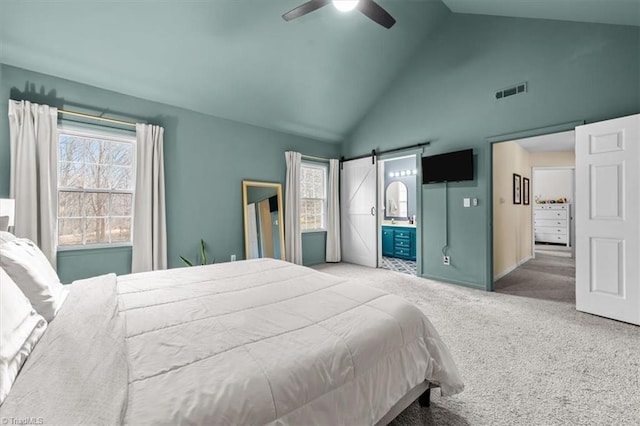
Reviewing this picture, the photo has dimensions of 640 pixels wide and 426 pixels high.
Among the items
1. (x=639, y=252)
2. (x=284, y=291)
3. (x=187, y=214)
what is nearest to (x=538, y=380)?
(x=284, y=291)

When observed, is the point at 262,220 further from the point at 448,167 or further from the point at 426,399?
the point at 426,399

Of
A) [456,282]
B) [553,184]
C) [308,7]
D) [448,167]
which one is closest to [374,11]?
[308,7]

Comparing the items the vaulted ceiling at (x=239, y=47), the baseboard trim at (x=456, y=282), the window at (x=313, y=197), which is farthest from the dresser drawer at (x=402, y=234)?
the vaulted ceiling at (x=239, y=47)

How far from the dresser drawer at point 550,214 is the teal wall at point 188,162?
7.63 metres

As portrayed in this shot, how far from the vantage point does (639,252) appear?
264cm

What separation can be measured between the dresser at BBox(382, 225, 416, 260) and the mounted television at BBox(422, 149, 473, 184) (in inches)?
→ 74.2

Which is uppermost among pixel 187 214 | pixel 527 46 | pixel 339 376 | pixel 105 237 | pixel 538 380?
pixel 527 46

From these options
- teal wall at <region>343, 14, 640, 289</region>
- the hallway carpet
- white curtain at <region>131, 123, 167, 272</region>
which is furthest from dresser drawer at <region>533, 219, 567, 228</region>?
white curtain at <region>131, 123, 167, 272</region>

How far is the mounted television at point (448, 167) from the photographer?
12.9 feet

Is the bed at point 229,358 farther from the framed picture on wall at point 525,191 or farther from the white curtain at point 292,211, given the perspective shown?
the framed picture on wall at point 525,191

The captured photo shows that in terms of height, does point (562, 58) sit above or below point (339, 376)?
above

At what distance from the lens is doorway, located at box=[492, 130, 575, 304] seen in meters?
4.09

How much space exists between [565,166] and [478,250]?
418 cm

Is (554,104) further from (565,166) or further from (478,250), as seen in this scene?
(565,166)
